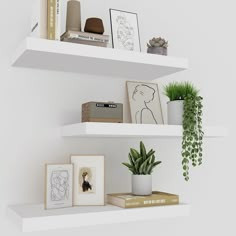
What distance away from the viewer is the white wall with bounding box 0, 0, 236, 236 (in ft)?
4.73

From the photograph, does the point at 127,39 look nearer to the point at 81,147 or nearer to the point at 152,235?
the point at 81,147

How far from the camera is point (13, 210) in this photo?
4.33 feet

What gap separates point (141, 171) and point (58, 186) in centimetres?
33

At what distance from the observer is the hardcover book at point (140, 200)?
4.50ft

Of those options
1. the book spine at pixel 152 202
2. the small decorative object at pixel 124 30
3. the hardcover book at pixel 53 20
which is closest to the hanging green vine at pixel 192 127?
the book spine at pixel 152 202

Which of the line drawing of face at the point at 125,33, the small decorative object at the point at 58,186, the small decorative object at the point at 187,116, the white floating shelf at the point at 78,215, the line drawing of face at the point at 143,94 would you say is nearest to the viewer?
the white floating shelf at the point at 78,215

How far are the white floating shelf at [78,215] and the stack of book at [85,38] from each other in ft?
1.96

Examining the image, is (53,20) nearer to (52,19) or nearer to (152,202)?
(52,19)

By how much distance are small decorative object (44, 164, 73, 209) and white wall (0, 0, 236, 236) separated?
0.45ft

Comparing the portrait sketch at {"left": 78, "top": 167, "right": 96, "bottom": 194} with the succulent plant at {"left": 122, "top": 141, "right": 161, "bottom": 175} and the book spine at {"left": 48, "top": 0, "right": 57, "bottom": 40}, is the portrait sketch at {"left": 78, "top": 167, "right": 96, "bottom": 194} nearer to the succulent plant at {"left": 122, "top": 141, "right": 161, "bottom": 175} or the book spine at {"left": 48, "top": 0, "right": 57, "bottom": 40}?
the succulent plant at {"left": 122, "top": 141, "right": 161, "bottom": 175}

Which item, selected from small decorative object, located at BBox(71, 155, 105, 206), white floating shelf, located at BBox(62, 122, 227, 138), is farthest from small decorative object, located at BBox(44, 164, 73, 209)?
white floating shelf, located at BBox(62, 122, 227, 138)

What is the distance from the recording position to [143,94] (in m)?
1.66

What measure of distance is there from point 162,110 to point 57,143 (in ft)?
1.69

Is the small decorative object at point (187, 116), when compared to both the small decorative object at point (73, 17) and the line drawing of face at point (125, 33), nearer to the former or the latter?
the line drawing of face at point (125, 33)
